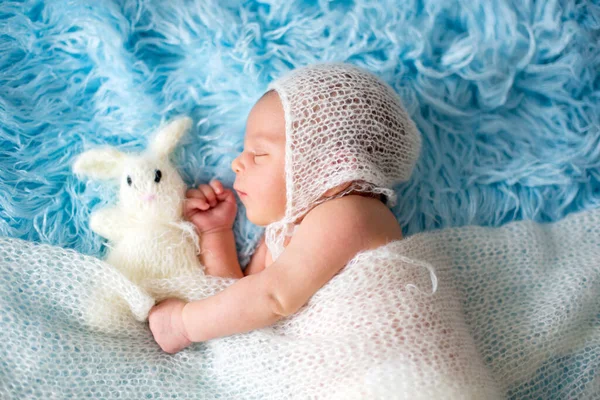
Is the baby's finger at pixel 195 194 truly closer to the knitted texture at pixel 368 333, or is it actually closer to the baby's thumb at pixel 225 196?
the baby's thumb at pixel 225 196

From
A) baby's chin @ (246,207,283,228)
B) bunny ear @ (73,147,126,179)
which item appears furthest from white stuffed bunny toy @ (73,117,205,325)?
baby's chin @ (246,207,283,228)

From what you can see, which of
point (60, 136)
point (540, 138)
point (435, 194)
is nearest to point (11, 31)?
point (60, 136)

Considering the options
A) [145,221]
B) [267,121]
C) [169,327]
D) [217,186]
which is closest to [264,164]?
[267,121]

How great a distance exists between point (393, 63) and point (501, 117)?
328 millimetres

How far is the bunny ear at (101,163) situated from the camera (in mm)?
1381

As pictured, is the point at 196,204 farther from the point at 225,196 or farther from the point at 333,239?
the point at 333,239

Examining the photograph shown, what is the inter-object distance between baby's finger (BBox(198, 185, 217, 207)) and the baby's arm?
28cm

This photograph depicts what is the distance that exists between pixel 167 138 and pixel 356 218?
54 centimetres

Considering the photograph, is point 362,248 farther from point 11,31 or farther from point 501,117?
point 11,31

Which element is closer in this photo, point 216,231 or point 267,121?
point 267,121

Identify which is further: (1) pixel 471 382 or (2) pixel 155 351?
(2) pixel 155 351

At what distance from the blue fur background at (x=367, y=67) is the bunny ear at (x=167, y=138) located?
2.3 inches

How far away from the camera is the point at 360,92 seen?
126 cm

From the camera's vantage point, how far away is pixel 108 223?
1376 mm
